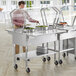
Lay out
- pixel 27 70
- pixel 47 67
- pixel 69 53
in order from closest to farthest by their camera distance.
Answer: pixel 27 70, pixel 47 67, pixel 69 53

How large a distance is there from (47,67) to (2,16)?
9445 mm

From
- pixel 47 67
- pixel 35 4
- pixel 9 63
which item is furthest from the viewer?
pixel 35 4

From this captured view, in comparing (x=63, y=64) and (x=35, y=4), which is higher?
(x=35, y=4)

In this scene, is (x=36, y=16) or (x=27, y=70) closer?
(x=27, y=70)

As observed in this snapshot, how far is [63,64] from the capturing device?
16.8 ft

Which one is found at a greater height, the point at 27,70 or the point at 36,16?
the point at 36,16

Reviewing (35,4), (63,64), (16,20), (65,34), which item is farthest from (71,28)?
(35,4)

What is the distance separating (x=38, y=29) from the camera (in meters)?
4.77

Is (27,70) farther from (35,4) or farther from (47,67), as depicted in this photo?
(35,4)

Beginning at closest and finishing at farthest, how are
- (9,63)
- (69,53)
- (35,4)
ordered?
1. (9,63)
2. (69,53)
3. (35,4)

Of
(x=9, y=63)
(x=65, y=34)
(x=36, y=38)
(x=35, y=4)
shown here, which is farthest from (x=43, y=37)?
(x=35, y=4)

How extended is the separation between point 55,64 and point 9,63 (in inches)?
37.1

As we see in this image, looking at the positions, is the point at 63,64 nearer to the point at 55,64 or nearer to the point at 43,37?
the point at 55,64

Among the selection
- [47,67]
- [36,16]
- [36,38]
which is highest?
[36,16]
